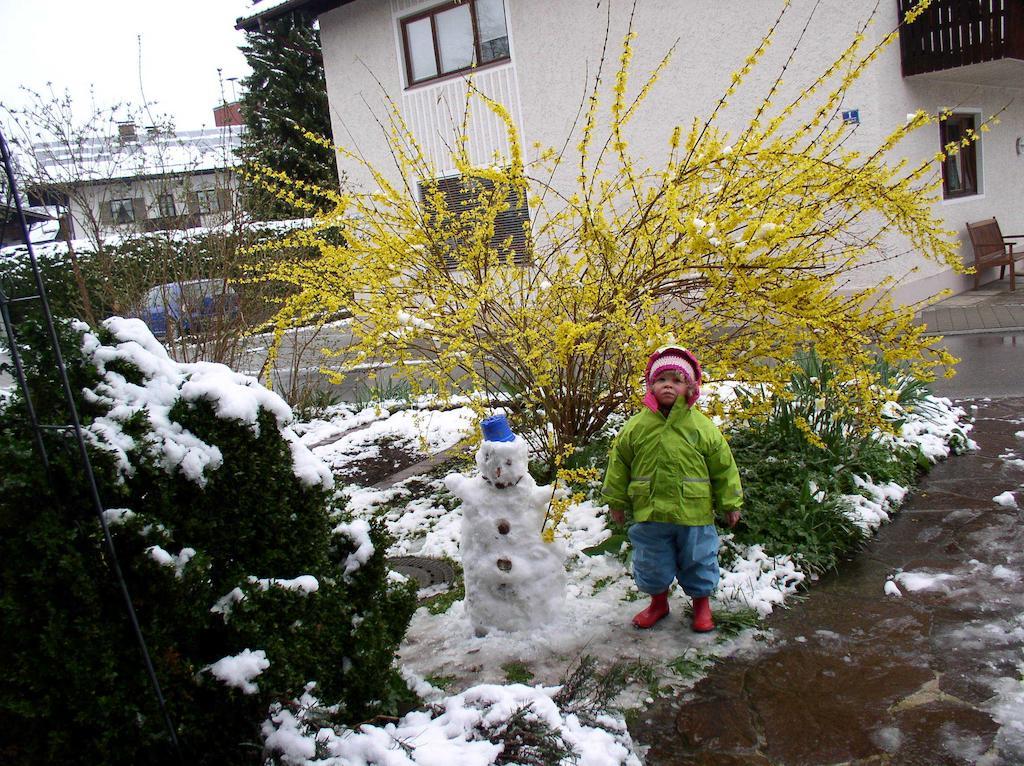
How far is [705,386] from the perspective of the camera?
4.90 meters

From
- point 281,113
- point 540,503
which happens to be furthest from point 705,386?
point 281,113

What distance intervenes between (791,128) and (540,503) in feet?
31.6

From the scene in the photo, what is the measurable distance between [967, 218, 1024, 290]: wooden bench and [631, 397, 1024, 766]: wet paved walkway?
34.1 ft

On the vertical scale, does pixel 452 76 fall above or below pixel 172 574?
above

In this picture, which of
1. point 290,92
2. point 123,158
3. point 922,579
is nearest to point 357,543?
point 922,579

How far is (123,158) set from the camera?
667cm

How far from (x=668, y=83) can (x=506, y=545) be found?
34.4 feet

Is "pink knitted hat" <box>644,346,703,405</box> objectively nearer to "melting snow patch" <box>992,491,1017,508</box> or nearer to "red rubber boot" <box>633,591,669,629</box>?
"red rubber boot" <box>633,591,669,629</box>

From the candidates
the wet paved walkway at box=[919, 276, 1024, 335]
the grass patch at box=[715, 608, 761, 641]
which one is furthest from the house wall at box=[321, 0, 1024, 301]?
the grass patch at box=[715, 608, 761, 641]

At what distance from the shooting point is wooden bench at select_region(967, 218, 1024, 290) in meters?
12.8

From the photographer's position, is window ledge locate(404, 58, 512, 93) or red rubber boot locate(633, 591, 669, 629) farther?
window ledge locate(404, 58, 512, 93)

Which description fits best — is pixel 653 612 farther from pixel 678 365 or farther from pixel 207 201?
pixel 207 201

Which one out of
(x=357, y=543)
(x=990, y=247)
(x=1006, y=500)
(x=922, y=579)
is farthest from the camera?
(x=990, y=247)

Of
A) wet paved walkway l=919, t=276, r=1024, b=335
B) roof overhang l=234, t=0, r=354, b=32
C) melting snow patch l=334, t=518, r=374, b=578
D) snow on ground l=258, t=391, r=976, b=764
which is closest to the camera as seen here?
snow on ground l=258, t=391, r=976, b=764
